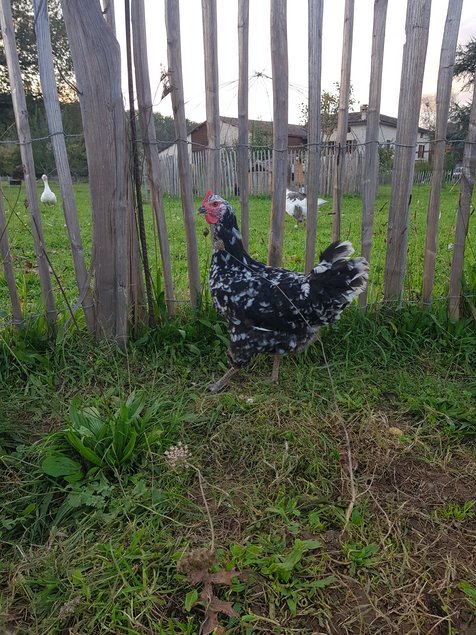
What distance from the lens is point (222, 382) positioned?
9.21ft

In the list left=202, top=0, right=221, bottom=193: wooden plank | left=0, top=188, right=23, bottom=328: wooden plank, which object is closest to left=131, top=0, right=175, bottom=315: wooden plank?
left=202, top=0, right=221, bottom=193: wooden plank

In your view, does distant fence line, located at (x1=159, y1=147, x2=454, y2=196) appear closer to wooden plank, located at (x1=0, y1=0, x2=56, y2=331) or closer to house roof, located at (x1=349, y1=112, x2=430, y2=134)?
house roof, located at (x1=349, y1=112, x2=430, y2=134)

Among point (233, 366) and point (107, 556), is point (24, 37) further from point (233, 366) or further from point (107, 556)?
point (107, 556)

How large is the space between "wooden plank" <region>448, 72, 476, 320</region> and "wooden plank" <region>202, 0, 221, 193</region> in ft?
5.84

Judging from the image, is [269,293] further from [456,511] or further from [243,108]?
[456,511]

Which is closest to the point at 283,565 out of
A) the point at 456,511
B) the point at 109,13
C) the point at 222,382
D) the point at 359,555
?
the point at 359,555

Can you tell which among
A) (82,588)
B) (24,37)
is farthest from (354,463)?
(24,37)

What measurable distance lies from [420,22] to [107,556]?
3.47m

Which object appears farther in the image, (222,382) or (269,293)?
(222,382)

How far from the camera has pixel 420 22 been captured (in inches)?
108

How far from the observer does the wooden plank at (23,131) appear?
2.54 m

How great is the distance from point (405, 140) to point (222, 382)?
211 cm

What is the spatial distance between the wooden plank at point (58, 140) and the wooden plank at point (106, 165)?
10 cm

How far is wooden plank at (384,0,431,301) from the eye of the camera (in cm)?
277
